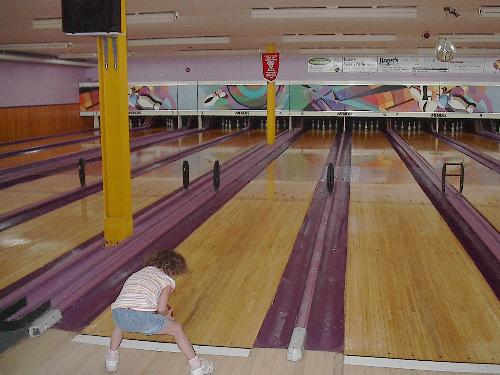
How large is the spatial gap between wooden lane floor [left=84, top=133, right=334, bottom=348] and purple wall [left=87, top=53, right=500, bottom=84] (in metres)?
9.48

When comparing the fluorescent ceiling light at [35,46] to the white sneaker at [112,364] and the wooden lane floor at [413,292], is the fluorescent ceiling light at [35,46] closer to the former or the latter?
the wooden lane floor at [413,292]

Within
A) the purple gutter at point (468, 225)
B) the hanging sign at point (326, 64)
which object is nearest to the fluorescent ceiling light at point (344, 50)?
the hanging sign at point (326, 64)

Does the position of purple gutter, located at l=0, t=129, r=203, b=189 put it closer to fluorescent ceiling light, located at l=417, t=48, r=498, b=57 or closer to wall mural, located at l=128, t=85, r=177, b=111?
wall mural, located at l=128, t=85, r=177, b=111

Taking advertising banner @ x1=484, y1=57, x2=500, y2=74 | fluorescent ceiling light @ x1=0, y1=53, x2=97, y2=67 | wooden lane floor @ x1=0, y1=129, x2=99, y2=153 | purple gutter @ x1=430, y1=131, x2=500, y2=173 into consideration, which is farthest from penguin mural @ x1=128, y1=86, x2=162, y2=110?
advertising banner @ x1=484, y1=57, x2=500, y2=74

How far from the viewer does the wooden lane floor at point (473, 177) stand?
6836 millimetres

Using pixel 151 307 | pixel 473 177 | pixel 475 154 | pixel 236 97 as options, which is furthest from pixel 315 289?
pixel 236 97

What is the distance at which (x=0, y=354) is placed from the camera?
3.23 metres

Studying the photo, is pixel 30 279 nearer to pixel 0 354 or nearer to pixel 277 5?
pixel 0 354

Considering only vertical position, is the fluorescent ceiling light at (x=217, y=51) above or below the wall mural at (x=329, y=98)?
above

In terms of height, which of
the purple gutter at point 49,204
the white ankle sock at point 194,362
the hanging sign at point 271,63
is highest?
the hanging sign at point 271,63

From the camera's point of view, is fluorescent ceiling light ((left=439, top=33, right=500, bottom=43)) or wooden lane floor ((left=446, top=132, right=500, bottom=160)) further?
wooden lane floor ((left=446, top=132, right=500, bottom=160))

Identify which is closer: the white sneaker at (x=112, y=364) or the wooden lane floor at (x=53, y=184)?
the white sneaker at (x=112, y=364)

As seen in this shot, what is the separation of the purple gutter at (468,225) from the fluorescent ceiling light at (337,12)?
250 cm

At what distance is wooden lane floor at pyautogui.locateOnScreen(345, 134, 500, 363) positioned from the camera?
331 centimetres
